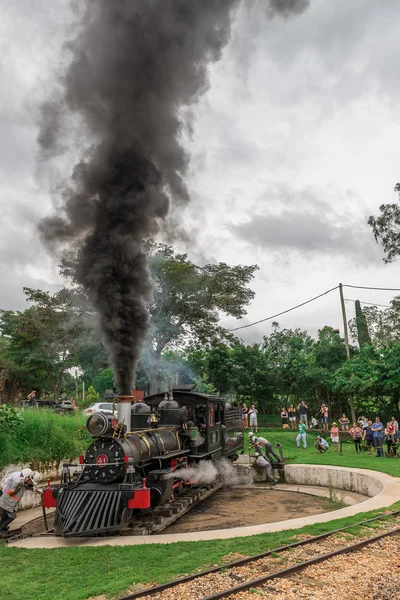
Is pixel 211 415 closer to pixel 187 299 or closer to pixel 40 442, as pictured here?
pixel 40 442

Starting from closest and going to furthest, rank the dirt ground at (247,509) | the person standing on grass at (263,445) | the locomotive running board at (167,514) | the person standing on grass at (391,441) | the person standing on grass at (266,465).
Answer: the locomotive running board at (167,514) → the dirt ground at (247,509) → the person standing on grass at (266,465) → the person standing on grass at (263,445) → the person standing on grass at (391,441)

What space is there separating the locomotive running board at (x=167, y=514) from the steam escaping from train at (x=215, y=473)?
0.36 m

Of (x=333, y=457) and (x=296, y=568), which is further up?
(x=333, y=457)

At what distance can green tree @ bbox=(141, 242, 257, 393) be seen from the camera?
27219mm

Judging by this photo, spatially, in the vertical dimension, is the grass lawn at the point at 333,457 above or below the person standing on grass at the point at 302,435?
below

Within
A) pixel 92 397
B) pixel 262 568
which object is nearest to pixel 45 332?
pixel 92 397

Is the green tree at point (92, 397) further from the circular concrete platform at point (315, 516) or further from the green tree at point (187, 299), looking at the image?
the circular concrete platform at point (315, 516)

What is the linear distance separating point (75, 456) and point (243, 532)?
8065 millimetres

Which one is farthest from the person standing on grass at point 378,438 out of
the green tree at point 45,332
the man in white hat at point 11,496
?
the green tree at point 45,332

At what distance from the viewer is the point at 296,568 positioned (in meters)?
5.81

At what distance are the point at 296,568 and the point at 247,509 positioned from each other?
5.51 metres

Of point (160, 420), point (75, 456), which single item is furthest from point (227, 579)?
point (75, 456)

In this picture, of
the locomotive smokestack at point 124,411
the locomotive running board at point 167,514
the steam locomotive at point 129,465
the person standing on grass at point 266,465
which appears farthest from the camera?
the person standing on grass at point 266,465

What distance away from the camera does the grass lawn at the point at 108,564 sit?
221 inches
